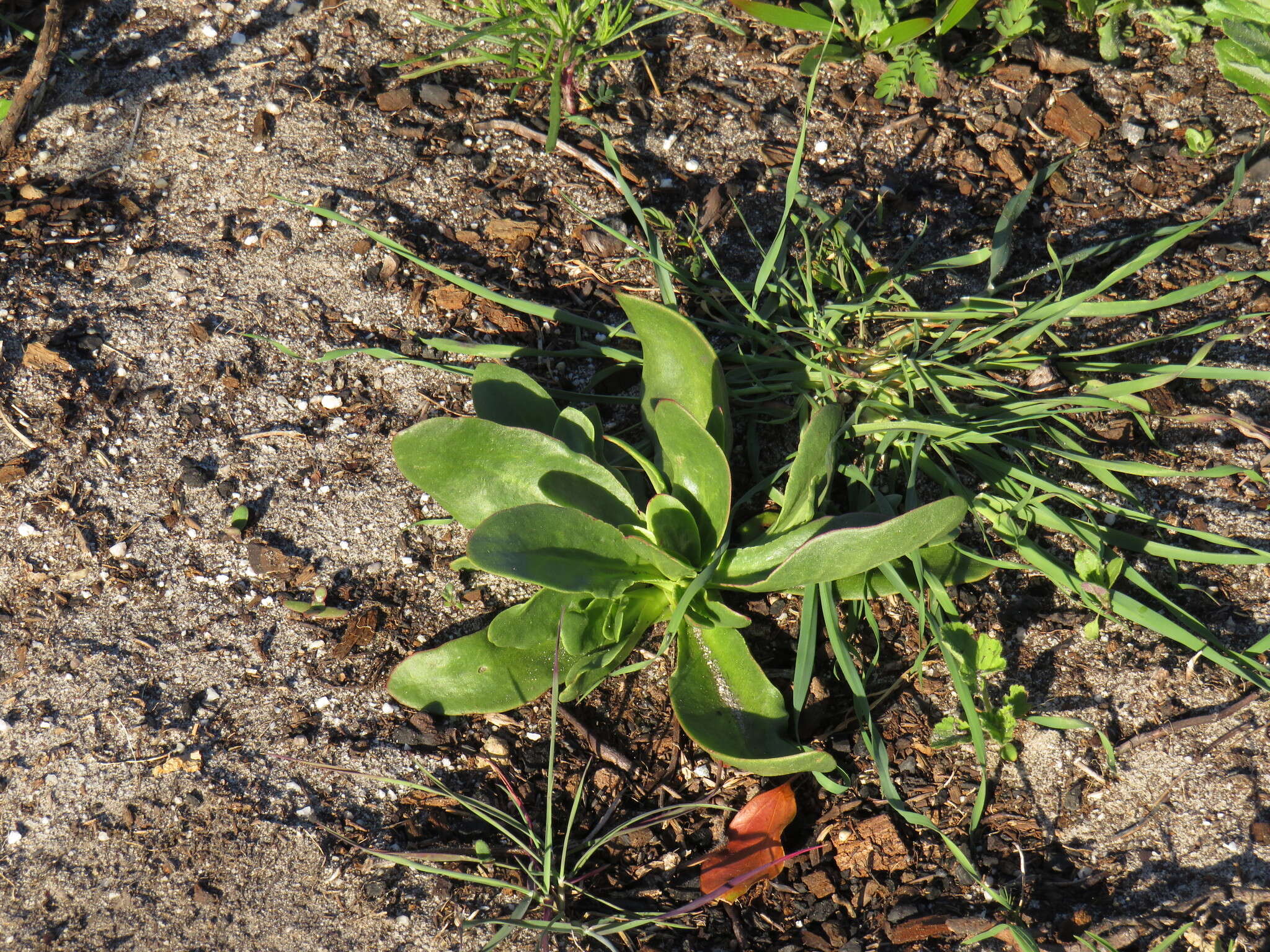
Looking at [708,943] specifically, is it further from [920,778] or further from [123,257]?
[123,257]

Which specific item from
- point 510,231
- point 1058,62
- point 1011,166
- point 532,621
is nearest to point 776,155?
point 1011,166

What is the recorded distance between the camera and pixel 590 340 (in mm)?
2338

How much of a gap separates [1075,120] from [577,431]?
66.4 inches

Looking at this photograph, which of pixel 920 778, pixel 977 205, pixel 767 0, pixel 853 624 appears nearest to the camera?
pixel 920 778

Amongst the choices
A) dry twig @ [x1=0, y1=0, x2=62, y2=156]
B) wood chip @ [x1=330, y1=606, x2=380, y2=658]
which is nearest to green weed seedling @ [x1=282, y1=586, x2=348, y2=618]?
wood chip @ [x1=330, y1=606, x2=380, y2=658]

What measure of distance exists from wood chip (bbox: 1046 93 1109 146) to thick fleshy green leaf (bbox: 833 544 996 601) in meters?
1.35

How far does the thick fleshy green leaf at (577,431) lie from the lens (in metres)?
1.95

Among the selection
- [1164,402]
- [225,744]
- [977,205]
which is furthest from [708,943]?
Answer: [977,205]

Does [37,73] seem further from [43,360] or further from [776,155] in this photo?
[776,155]

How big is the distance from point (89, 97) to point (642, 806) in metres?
2.38

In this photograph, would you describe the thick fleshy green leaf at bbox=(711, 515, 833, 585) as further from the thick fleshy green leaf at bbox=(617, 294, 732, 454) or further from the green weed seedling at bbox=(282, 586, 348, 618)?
the green weed seedling at bbox=(282, 586, 348, 618)

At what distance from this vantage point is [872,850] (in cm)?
179

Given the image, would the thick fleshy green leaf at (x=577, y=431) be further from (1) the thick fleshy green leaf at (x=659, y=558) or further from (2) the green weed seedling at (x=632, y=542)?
(1) the thick fleshy green leaf at (x=659, y=558)

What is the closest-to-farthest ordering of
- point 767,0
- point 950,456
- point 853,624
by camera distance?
point 853,624
point 950,456
point 767,0
